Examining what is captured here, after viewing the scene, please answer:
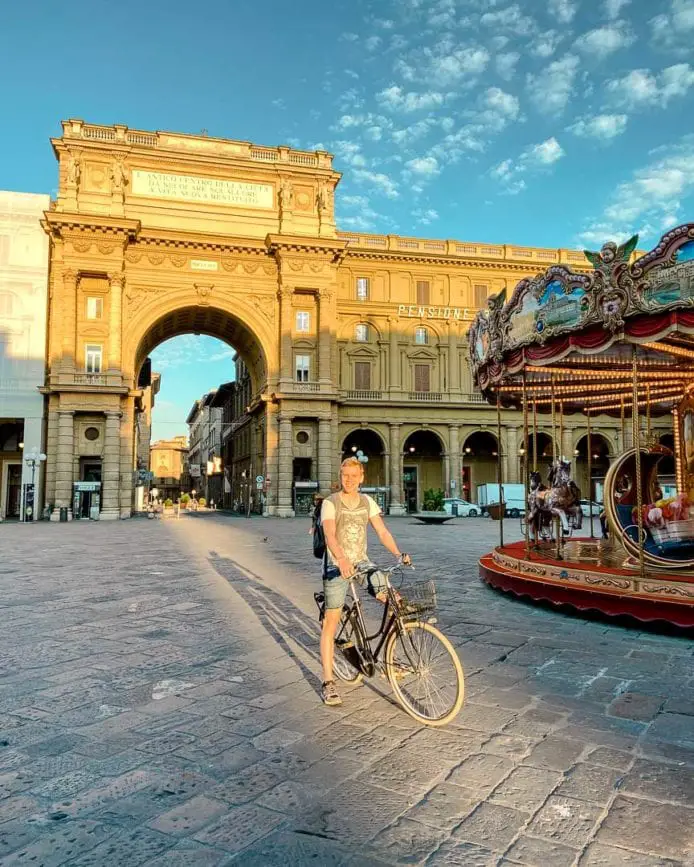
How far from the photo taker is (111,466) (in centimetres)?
3544

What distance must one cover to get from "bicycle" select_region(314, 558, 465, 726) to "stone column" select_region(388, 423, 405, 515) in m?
37.4

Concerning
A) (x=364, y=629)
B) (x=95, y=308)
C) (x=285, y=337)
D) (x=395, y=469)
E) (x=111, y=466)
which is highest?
(x=95, y=308)

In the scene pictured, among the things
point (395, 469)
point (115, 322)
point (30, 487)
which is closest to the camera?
point (30, 487)

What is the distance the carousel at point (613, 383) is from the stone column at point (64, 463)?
92.2 ft

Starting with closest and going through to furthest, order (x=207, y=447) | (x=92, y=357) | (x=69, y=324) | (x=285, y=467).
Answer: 1. (x=69, y=324)
2. (x=92, y=357)
3. (x=285, y=467)
4. (x=207, y=447)

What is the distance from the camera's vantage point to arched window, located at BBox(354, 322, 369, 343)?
143 ft

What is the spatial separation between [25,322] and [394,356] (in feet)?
76.5

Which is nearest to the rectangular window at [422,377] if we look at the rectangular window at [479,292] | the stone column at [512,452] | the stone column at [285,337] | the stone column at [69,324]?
the rectangular window at [479,292]

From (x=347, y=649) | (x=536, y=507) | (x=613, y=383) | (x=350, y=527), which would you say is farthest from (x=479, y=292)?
(x=347, y=649)

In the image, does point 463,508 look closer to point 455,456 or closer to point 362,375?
point 455,456

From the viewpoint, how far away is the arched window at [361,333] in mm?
43594

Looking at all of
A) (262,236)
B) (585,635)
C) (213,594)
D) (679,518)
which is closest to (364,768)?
(585,635)

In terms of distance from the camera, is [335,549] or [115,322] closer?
[335,549]

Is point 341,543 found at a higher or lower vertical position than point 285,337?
lower
